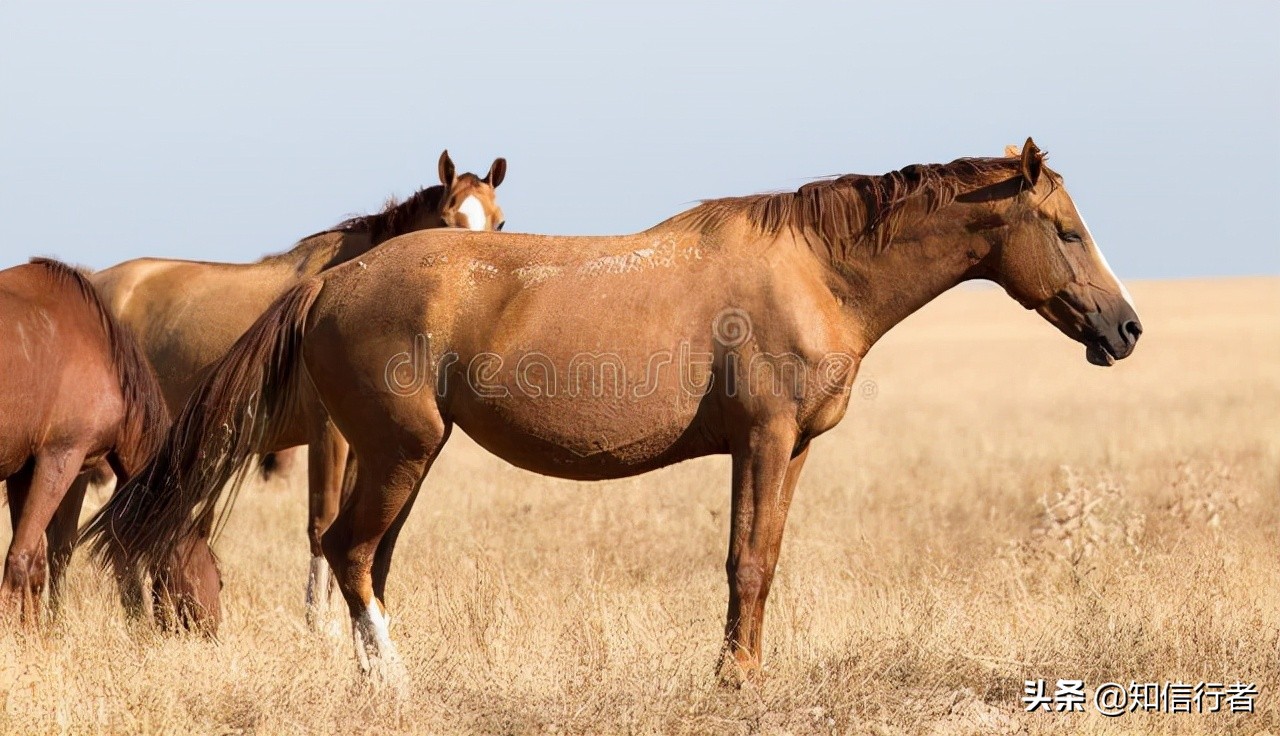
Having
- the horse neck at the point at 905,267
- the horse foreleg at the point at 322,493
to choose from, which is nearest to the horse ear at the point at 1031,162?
the horse neck at the point at 905,267

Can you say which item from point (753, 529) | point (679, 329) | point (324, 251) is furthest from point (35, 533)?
point (753, 529)

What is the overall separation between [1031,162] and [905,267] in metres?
0.65

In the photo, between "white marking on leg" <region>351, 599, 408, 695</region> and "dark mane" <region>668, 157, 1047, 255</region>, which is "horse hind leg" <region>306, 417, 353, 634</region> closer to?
"white marking on leg" <region>351, 599, 408, 695</region>

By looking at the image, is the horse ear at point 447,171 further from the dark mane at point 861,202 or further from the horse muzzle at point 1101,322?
the horse muzzle at point 1101,322

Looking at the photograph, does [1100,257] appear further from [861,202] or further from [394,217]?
[394,217]

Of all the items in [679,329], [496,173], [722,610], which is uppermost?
[496,173]

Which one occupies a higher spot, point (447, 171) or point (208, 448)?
point (447, 171)

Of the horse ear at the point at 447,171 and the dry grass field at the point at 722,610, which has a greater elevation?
the horse ear at the point at 447,171

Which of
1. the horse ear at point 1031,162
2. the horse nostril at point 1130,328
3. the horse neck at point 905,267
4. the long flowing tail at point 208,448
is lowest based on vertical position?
the long flowing tail at point 208,448

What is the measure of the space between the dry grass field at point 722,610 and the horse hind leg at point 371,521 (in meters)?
0.21

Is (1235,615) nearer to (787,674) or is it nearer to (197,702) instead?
(787,674)

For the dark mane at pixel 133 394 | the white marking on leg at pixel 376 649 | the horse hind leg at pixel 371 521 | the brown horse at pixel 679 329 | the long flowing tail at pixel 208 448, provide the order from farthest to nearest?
the dark mane at pixel 133 394
the long flowing tail at pixel 208 448
the horse hind leg at pixel 371 521
the brown horse at pixel 679 329
the white marking on leg at pixel 376 649

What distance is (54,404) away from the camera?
258 inches

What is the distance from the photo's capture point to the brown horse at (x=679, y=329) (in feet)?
18.2
